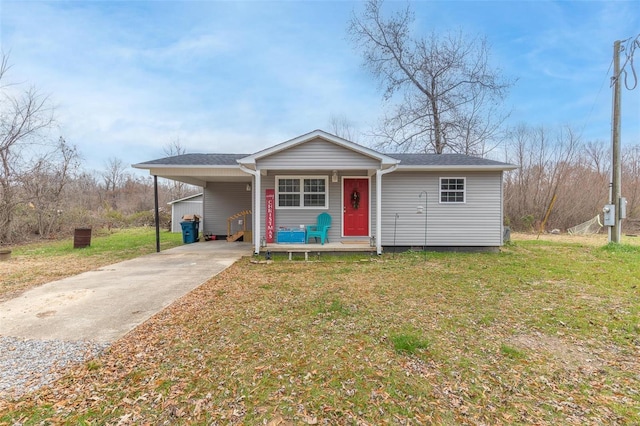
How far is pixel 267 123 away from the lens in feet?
70.1

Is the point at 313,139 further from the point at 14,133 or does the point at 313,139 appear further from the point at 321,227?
the point at 14,133

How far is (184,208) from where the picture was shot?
17.6 meters

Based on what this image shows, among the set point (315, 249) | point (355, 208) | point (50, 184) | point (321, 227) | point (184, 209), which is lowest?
point (315, 249)

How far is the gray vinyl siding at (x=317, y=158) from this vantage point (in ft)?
27.4

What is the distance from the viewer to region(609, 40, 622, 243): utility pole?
32.2 ft

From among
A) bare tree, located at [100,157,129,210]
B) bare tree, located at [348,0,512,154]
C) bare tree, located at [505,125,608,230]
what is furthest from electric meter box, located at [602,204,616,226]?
bare tree, located at [100,157,129,210]

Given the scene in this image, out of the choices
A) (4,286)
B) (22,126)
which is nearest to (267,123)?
(22,126)

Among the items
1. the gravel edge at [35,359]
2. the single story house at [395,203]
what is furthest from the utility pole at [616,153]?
the gravel edge at [35,359]

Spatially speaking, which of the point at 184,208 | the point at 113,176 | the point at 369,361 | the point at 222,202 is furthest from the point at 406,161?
the point at 113,176

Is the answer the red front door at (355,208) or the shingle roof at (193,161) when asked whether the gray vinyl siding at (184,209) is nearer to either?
the shingle roof at (193,161)

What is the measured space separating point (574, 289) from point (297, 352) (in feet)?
17.8

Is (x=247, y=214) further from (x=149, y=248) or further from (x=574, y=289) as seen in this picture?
(x=574, y=289)

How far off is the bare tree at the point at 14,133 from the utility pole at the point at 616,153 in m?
21.9

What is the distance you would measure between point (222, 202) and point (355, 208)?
6.58 meters
